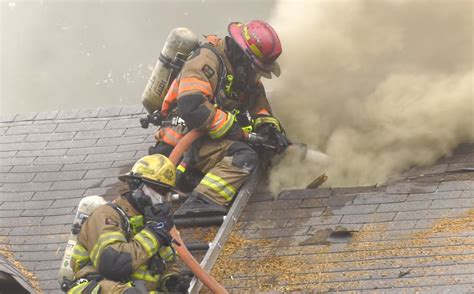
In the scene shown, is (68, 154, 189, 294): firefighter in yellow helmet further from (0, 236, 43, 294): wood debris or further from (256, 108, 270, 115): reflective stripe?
(256, 108, 270, 115): reflective stripe

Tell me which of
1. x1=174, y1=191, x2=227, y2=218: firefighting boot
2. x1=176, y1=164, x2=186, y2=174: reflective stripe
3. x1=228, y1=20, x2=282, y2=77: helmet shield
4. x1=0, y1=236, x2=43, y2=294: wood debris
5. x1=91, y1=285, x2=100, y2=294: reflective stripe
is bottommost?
x1=0, y1=236, x2=43, y2=294: wood debris

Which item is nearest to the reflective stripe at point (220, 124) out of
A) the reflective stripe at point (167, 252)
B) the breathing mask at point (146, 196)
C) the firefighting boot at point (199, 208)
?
the firefighting boot at point (199, 208)

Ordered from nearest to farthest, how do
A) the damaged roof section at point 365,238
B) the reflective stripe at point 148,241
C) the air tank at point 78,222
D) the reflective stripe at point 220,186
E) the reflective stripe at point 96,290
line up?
1. the reflective stripe at point 96,290
2. the reflective stripe at point 148,241
3. the damaged roof section at point 365,238
4. the air tank at point 78,222
5. the reflective stripe at point 220,186

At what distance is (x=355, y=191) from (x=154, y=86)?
2171 millimetres

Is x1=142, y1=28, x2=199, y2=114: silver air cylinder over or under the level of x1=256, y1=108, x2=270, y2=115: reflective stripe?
over

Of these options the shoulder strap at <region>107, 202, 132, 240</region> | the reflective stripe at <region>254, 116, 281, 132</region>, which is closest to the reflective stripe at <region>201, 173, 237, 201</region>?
the reflective stripe at <region>254, 116, 281, 132</region>

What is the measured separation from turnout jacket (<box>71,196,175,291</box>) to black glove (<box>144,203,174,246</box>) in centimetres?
4

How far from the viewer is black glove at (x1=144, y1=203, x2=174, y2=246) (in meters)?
6.58

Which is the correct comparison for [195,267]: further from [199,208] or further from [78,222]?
[199,208]

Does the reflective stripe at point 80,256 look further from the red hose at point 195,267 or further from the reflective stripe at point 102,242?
the red hose at point 195,267

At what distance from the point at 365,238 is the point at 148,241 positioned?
1661mm

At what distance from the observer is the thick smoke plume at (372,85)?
8.41m

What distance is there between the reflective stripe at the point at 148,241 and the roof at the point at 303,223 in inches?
29.5

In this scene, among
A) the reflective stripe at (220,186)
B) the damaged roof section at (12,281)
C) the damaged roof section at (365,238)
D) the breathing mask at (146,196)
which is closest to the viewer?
the damaged roof section at (365,238)
